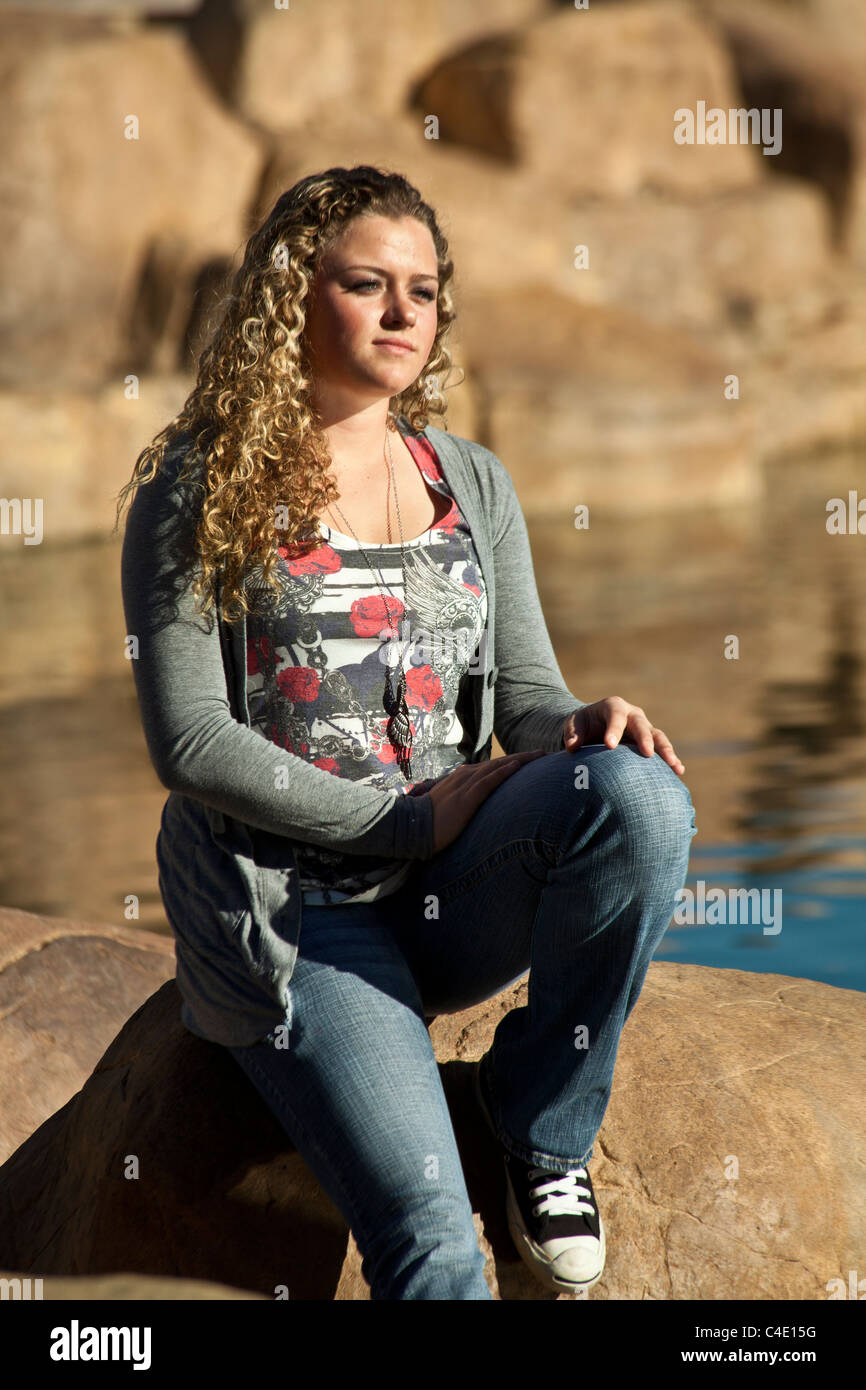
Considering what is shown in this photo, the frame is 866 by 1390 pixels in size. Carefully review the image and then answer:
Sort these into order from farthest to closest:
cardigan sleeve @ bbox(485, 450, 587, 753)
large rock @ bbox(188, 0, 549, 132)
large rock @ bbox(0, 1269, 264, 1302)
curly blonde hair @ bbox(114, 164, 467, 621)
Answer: large rock @ bbox(188, 0, 549, 132)
cardigan sleeve @ bbox(485, 450, 587, 753)
curly blonde hair @ bbox(114, 164, 467, 621)
large rock @ bbox(0, 1269, 264, 1302)

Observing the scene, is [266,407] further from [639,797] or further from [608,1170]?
[608,1170]

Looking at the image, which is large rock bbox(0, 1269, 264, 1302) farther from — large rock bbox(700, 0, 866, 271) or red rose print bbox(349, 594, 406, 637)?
large rock bbox(700, 0, 866, 271)

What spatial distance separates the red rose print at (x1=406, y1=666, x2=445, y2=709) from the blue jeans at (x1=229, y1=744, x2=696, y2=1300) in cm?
20

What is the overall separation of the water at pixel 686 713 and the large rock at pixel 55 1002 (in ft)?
5.93

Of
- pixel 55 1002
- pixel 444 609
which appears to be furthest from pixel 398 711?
pixel 55 1002

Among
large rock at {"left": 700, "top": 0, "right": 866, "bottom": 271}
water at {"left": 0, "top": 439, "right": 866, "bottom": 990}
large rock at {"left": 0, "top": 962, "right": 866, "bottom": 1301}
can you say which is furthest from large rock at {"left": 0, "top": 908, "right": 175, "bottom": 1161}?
large rock at {"left": 700, "top": 0, "right": 866, "bottom": 271}

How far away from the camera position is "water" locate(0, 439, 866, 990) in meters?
5.40

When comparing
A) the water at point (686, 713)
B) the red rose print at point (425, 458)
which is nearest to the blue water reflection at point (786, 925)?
the water at point (686, 713)

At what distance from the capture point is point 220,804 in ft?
6.82

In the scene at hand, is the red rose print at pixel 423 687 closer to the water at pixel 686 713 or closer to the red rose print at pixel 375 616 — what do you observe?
the red rose print at pixel 375 616

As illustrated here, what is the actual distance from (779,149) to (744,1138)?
18.9 m

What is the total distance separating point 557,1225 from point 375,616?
837 mm

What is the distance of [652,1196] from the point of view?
2.25m

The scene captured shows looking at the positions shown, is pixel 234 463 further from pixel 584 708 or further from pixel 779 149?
pixel 779 149
